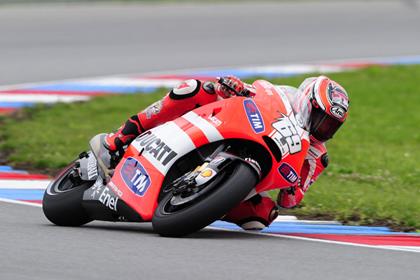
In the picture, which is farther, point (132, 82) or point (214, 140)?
point (132, 82)

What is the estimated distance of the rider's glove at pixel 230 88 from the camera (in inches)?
286

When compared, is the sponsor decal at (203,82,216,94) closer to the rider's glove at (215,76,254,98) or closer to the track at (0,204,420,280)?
the rider's glove at (215,76,254,98)

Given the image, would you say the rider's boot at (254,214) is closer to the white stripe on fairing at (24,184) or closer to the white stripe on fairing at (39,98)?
the white stripe on fairing at (24,184)

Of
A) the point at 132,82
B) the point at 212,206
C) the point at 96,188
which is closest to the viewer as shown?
the point at 212,206

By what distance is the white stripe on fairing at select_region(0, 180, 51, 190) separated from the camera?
9.05 m

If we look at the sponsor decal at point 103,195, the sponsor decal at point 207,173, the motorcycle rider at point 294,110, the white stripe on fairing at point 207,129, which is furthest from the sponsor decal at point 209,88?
the sponsor decal at point 103,195

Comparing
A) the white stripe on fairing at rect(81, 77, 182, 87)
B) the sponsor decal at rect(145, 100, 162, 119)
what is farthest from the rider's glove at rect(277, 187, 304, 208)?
the white stripe on fairing at rect(81, 77, 182, 87)

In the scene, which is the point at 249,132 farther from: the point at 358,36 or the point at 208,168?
the point at 358,36

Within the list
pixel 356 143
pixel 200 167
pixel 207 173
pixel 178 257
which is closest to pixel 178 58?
pixel 356 143

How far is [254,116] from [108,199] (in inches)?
43.1

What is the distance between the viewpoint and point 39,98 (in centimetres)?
1360

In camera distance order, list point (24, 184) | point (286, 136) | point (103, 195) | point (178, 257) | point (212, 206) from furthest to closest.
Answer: point (24, 184), point (103, 195), point (286, 136), point (212, 206), point (178, 257)

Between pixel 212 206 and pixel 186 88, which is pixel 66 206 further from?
pixel 212 206

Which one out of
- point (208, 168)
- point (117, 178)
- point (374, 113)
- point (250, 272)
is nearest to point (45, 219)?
point (117, 178)
